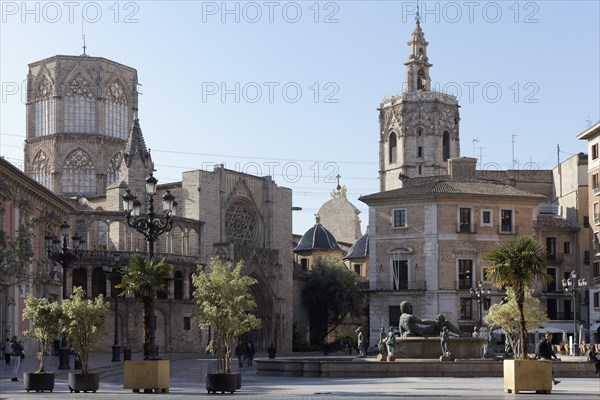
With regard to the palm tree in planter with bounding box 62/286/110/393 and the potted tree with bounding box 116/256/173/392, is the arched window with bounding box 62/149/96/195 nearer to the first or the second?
the palm tree in planter with bounding box 62/286/110/393

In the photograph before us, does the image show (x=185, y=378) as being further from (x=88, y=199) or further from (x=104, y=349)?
(x=88, y=199)

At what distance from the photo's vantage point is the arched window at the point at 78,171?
95688 millimetres

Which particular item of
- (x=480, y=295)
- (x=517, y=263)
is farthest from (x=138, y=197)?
(x=517, y=263)

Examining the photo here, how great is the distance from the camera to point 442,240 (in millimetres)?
69062

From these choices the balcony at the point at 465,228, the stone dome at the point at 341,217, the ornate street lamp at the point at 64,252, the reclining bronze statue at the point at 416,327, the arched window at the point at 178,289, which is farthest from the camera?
the stone dome at the point at 341,217

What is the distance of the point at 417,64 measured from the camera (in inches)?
4611

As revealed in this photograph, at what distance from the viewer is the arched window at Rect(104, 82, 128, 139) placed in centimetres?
9729

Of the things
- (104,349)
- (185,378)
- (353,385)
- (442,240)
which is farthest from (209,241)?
(353,385)

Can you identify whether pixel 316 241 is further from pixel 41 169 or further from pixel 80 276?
pixel 80 276

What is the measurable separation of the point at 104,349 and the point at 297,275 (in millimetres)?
22037

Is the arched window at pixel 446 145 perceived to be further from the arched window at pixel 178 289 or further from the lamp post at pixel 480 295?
the lamp post at pixel 480 295

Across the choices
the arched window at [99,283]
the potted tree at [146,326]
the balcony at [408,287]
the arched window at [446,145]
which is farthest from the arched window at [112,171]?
the potted tree at [146,326]

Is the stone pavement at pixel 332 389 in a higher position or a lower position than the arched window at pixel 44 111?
lower

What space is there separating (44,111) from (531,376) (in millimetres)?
75876
